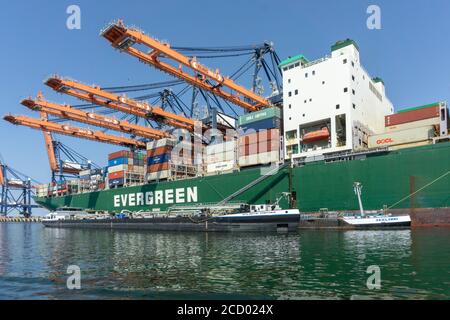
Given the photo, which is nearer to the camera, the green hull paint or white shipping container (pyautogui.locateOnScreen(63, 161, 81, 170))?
the green hull paint

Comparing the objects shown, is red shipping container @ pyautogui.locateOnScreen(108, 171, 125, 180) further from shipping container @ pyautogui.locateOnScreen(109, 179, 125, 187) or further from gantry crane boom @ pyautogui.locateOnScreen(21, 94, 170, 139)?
gantry crane boom @ pyautogui.locateOnScreen(21, 94, 170, 139)

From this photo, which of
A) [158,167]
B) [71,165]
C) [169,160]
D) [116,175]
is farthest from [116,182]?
[71,165]

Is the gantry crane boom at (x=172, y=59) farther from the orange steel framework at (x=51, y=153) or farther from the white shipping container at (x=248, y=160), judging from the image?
the orange steel framework at (x=51, y=153)

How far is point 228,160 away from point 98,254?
93.1 ft

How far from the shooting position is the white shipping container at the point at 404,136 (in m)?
32.7

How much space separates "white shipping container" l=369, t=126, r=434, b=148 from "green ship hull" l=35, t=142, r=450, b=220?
2.37 metres

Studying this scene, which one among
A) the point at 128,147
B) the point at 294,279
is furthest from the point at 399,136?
the point at 128,147

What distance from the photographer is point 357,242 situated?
866 inches

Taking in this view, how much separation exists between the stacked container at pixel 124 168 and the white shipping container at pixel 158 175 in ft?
20.8

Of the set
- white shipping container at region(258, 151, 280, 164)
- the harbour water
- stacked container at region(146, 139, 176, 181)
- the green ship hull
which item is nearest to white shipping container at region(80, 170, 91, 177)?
stacked container at region(146, 139, 176, 181)

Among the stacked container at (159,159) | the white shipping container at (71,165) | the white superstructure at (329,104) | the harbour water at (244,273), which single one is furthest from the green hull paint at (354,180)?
the white shipping container at (71,165)

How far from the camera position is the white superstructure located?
126 ft

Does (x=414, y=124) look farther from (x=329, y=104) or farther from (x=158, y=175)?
(x=158, y=175)
